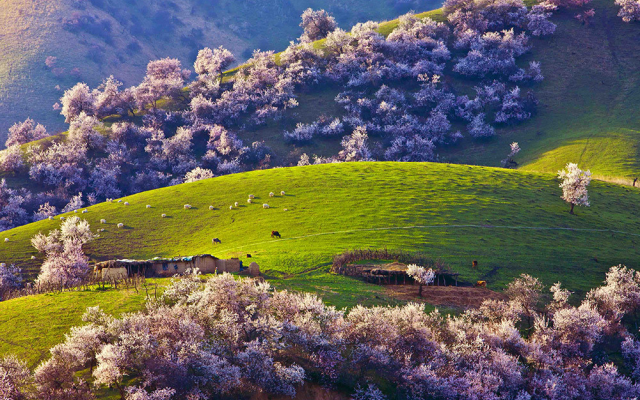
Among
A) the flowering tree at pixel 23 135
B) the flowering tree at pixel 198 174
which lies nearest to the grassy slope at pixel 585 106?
the flowering tree at pixel 198 174

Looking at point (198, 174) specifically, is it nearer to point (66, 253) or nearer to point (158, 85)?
point (158, 85)

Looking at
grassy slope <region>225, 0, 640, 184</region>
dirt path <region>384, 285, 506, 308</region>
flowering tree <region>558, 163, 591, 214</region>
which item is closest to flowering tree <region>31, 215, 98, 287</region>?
dirt path <region>384, 285, 506, 308</region>

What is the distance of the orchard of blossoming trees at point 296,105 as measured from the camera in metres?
102

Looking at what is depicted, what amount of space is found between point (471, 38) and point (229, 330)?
12456cm

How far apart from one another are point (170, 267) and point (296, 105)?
84686mm

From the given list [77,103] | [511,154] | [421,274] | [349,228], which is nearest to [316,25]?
[77,103]

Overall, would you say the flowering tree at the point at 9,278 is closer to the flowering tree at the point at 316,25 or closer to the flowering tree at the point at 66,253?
the flowering tree at the point at 66,253

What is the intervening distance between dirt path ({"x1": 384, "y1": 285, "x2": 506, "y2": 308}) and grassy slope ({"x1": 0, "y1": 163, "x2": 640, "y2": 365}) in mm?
1828

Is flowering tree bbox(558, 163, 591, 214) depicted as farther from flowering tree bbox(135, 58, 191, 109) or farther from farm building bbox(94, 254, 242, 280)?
flowering tree bbox(135, 58, 191, 109)

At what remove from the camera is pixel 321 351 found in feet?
108

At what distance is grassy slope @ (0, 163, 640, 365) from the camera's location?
42.5m

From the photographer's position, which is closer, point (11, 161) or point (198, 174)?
point (11, 161)

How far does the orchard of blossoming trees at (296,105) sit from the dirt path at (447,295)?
63.8 metres

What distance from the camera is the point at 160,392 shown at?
89.5ft
